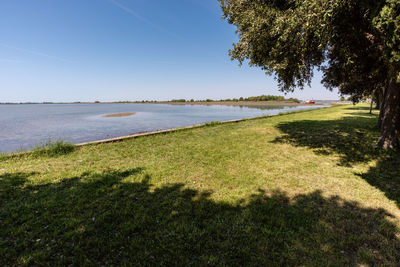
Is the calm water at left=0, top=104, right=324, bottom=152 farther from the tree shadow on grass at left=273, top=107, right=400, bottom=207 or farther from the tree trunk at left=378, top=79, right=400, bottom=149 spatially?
the tree trunk at left=378, top=79, right=400, bottom=149

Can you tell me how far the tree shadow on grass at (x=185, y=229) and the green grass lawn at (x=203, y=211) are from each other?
21mm

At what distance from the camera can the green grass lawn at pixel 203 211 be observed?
2.98 metres

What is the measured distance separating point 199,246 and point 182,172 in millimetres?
3392

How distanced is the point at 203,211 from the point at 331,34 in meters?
7.20

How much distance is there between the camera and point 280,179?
569cm

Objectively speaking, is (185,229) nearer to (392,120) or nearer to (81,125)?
(392,120)

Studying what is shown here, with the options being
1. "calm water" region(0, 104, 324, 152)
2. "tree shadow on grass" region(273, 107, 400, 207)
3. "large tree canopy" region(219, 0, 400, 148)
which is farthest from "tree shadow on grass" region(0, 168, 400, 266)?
"calm water" region(0, 104, 324, 152)

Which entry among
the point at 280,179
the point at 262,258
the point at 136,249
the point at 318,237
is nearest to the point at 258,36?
the point at 280,179

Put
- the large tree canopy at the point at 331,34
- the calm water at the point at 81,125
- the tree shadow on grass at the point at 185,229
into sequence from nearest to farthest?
the tree shadow on grass at the point at 185,229 < the large tree canopy at the point at 331,34 < the calm water at the point at 81,125

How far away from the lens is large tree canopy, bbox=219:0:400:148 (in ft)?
16.3

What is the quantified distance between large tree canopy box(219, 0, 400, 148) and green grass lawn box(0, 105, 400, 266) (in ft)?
12.0

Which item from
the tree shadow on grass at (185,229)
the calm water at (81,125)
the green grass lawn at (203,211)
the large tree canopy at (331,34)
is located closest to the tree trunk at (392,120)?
the large tree canopy at (331,34)

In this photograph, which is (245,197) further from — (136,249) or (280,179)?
(136,249)

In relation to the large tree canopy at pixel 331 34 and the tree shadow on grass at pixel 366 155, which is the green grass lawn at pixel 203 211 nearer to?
the tree shadow on grass at pixel 366 155
